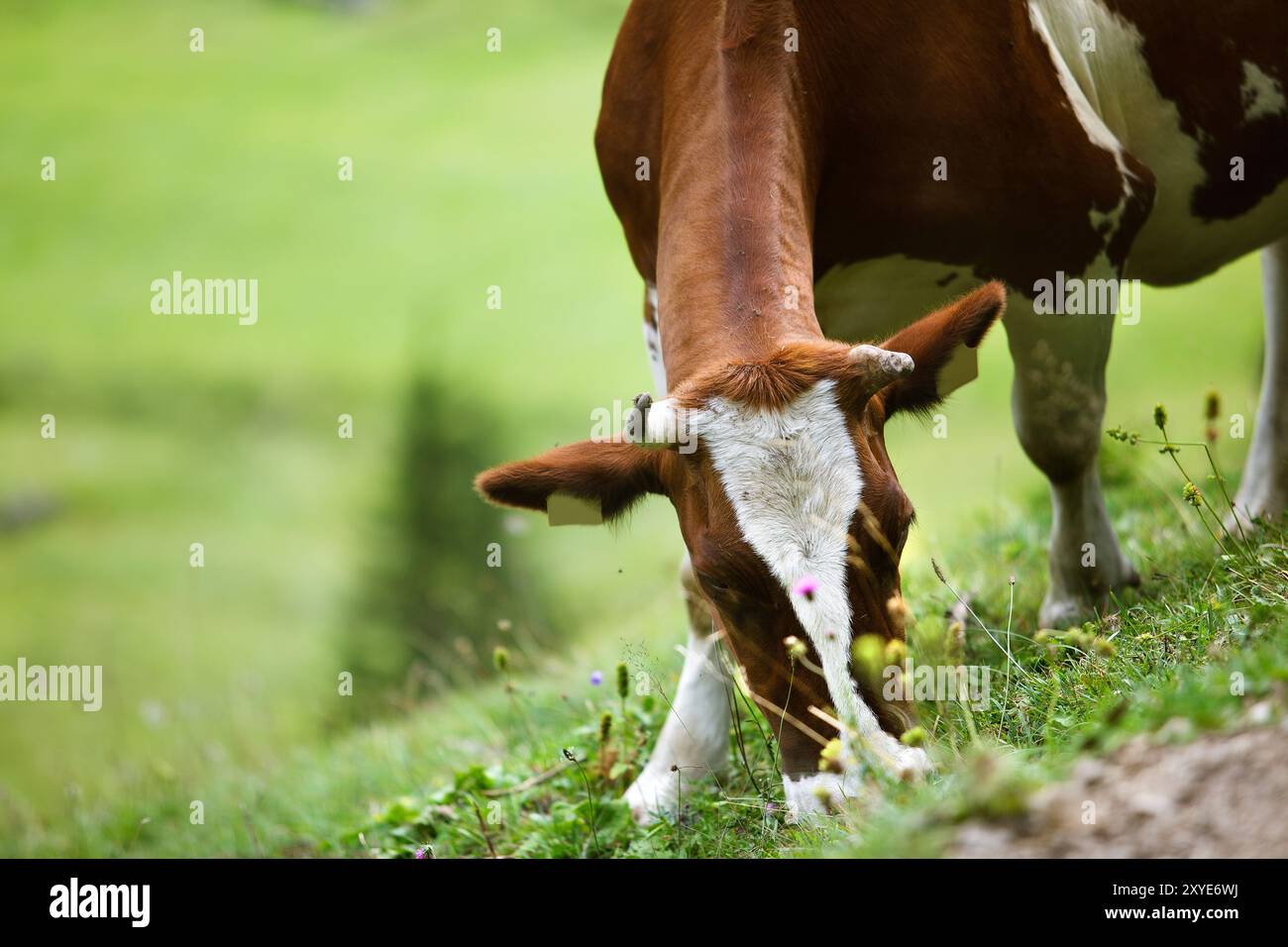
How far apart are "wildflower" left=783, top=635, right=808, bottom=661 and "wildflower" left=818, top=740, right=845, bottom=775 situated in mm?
222

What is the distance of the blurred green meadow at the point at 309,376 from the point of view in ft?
37.7

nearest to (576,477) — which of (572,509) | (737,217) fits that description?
(572,509)

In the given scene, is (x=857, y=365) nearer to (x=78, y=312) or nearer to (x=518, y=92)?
(x=78, y=312)

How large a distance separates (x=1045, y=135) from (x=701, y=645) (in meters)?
2.17

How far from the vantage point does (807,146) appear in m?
4.27

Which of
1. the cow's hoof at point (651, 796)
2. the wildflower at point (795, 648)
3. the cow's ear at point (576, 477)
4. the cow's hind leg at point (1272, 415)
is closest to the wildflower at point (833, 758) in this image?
the wildflower at point (795, 648)

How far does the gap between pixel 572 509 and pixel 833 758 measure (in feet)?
4.04

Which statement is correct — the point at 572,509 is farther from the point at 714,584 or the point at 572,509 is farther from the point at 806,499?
the point at 806,499

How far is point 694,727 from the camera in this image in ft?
15.9

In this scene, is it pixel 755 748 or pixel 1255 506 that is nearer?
pixel 755 748

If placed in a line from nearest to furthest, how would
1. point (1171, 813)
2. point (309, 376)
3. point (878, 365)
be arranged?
point (1171, 813)
point (878, 365)
point (309, 376)

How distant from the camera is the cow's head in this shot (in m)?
3.24

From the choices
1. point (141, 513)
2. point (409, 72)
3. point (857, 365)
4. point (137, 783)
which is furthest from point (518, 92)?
point (857, 365)

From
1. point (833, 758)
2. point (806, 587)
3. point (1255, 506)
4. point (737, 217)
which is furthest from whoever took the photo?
point (1255, 506)
